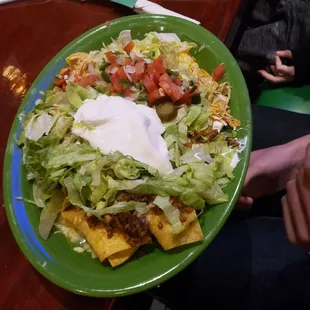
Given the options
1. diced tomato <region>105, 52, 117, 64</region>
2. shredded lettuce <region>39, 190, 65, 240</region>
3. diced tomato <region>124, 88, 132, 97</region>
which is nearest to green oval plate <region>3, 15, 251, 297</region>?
shredded lettuce <region>39, 190, 65, 240</region>

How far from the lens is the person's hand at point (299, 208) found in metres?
1.24

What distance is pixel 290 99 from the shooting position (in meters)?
1.78

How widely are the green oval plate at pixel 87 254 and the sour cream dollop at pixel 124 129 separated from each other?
7.9 inches

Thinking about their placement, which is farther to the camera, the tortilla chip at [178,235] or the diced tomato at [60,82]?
the diced tomato at [60,82]

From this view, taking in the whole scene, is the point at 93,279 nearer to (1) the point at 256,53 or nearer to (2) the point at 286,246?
(2) the point at 286,246

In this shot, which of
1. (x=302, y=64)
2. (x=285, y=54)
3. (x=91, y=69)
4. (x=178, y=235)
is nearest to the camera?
(x=178, y=235)

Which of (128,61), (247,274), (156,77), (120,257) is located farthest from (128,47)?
(247,274)

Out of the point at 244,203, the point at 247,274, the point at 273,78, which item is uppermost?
the point at 273,78

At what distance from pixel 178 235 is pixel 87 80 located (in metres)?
0.59

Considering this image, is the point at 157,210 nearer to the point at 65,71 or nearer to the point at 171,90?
the point at 171,90

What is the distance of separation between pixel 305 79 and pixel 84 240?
3.36ft

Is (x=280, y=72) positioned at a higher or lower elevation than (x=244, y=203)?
higher

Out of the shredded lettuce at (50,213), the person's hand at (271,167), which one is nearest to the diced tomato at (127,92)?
the shredded lettuce at (50,213)

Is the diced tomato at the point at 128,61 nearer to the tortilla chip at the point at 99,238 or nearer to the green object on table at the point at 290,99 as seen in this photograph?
the tortilla chip at the point at 99,238
